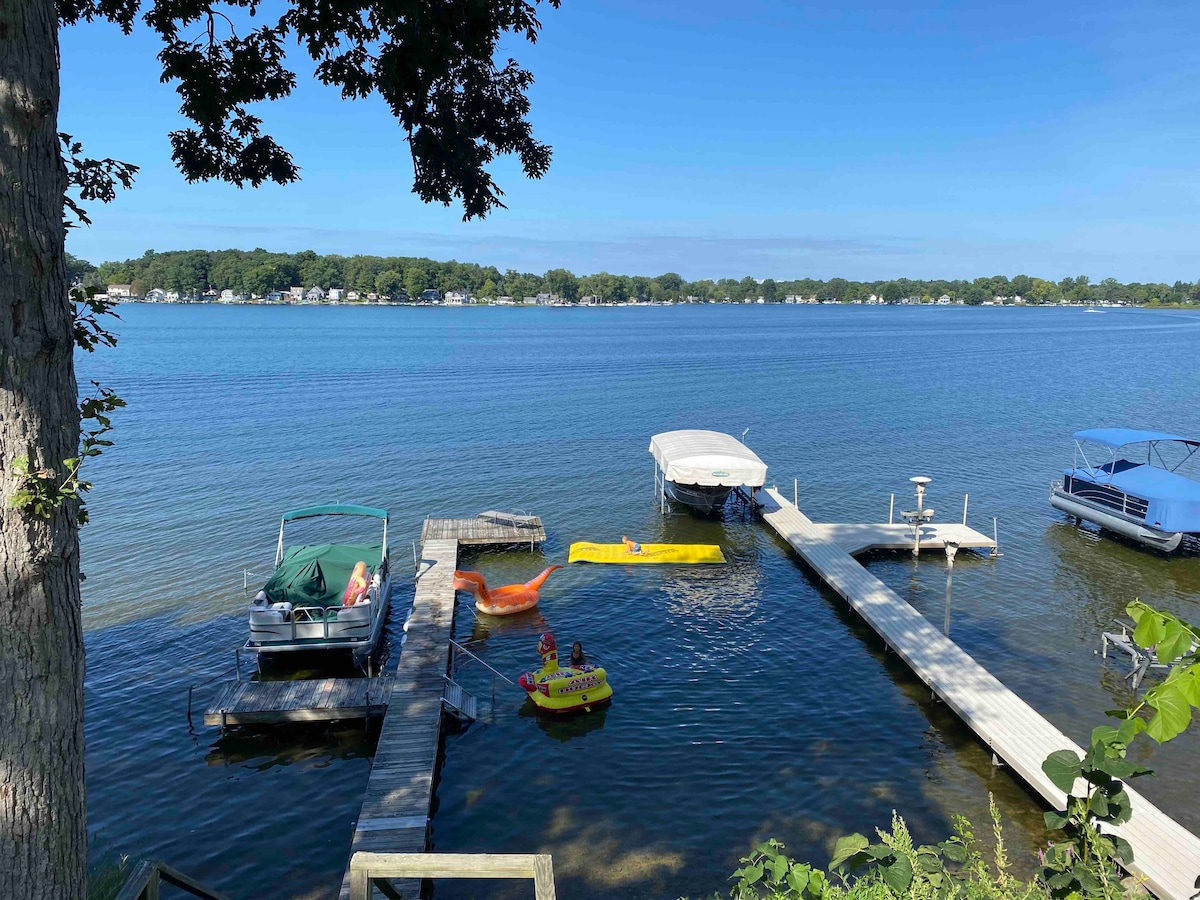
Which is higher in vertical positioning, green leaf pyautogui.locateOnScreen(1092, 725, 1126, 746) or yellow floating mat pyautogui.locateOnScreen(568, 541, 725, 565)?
green leaf pyautogui.locateOnScreen(1092, 725, 1126, 746)

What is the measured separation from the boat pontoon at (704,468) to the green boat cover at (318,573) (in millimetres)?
13018

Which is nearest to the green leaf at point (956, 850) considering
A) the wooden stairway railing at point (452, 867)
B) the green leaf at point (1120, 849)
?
the green leaf at point (1120, 849)

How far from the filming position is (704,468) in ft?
105

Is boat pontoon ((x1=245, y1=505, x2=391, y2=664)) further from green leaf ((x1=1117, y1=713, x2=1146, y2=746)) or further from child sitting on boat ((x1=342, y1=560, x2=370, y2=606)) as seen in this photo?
green leaf ((x1=1117, y1=713, x2=1146, y2=746))

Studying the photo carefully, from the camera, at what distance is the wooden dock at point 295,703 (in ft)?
57.2

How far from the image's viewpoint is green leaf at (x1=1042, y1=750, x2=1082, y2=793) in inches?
203

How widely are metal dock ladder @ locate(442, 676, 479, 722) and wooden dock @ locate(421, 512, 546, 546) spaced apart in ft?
37.4

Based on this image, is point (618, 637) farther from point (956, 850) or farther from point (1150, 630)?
point (1150, 630)

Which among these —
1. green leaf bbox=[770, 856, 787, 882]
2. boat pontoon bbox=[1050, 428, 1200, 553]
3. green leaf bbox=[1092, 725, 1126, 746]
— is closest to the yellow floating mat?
boat pontoon bbox=[1050, 428, 1200, 553]

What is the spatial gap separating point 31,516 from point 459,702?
47.7 ft

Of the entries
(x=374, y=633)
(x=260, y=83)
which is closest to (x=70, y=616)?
(x=260, y=83)

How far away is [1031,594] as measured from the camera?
26.1 meters

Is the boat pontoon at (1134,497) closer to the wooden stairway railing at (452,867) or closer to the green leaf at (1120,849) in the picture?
the green leaf at (1120,849)

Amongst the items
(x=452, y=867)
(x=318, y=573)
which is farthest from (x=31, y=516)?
(x=318, y=573)
